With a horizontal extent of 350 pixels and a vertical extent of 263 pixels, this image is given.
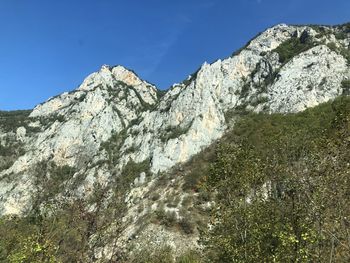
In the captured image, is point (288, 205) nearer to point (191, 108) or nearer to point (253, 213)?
point (253, 213)

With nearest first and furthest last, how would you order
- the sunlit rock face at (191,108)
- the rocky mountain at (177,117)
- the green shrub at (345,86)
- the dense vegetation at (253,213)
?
the dense vegetation at (253,213)
the green shrub at (345,86)
the rocky mountain at (177,117)
the sunlit rock face at (191,108)

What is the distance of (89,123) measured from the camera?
173 meters

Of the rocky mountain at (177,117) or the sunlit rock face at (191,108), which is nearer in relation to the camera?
the rocky mountain at (177,117)

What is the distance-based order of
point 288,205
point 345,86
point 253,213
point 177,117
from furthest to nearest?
point 177,117, point 345,86, point 253,213, point 288,205

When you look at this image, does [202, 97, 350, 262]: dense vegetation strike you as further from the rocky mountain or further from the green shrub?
the green shrub

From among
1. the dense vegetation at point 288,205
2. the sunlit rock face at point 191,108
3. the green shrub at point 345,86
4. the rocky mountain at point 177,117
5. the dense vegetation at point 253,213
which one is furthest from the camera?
the sunlit rock face at point 191,108

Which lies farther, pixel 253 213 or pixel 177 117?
pixel 177 117

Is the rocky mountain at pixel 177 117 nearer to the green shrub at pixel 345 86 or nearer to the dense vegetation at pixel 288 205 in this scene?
the green shrub at pixel 345 86

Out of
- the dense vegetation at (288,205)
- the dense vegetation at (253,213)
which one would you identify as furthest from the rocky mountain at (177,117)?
the dense vegetation at (253,213)

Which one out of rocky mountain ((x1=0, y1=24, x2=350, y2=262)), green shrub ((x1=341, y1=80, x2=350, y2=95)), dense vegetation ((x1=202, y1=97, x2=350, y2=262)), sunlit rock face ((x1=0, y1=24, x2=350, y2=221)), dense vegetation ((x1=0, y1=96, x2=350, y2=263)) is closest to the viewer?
dense vegetation ((x1=0, y1=96, x2=350, y2=263))

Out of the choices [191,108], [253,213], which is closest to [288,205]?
[253,213]

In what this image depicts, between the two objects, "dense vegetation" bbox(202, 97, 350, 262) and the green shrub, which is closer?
"dense vegetation" bbox(202, 97, 350, 262)

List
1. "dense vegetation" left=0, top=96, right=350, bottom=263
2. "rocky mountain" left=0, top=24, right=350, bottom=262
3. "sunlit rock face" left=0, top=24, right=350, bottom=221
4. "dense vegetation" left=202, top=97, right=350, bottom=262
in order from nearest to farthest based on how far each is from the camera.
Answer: "dense vegetation" left=0, top=96, right=350, bottom=263, "dense vegetation" left=202, top=97, right=350, bottom=262, "rocky mountain" left=0, top=24, right=350, bottom=262, "sunlit rock face" left=0, top=24, right=350, bottom=221

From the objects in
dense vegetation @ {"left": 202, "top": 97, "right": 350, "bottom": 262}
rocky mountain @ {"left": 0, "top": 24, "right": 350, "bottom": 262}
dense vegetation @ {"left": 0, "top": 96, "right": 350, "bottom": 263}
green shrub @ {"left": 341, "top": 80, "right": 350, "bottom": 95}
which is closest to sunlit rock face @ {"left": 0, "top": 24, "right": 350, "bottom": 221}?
rocky mountain @ {"left": 0, "top": 24, "right": 350, "bottom": 262}
